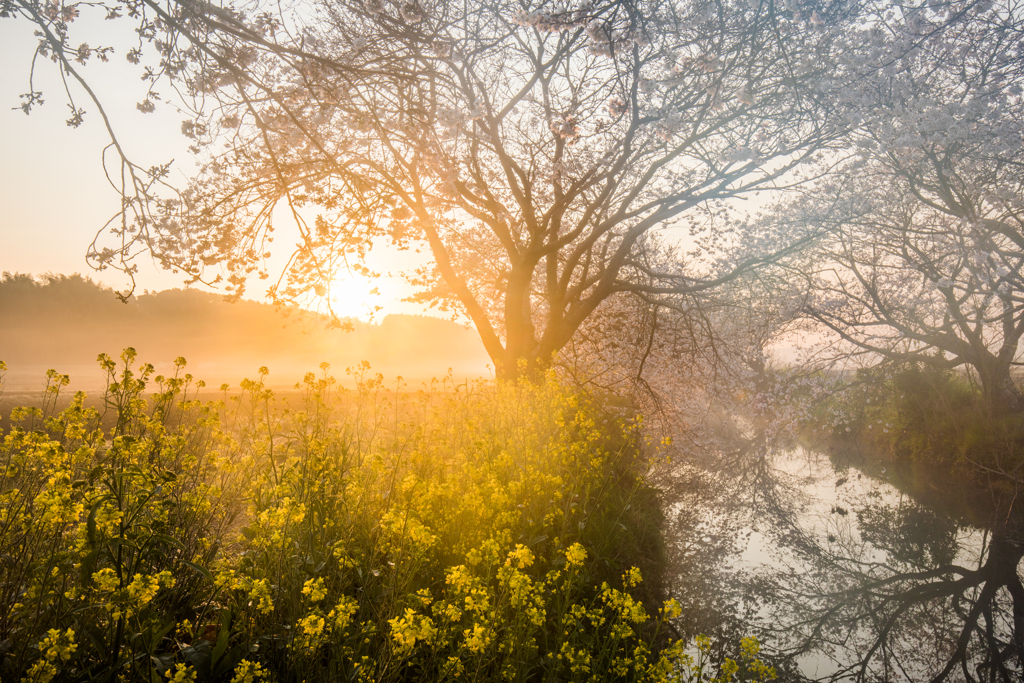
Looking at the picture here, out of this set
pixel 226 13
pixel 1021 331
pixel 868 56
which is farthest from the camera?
pixel 1021 331

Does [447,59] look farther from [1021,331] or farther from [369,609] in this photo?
[1021,331]

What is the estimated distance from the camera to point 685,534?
21.3 ft

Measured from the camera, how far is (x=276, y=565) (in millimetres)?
2525

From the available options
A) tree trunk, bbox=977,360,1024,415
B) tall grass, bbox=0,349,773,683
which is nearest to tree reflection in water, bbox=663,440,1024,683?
tall grass, bbox=0,349,773,683

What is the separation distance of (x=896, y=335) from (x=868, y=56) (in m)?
5.57

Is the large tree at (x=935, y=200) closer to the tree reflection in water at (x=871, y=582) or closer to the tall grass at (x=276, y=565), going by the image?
the tree reflection in water at (x=871, y=582)

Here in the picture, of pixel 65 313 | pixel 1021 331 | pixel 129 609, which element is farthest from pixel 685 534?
pixel 65 313

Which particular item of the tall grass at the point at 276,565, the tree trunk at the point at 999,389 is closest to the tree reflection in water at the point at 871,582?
the tall grass at the point at 276,565

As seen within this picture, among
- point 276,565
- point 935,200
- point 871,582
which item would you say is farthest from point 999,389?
point 276,565

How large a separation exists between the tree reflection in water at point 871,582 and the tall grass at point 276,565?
36.2 inches

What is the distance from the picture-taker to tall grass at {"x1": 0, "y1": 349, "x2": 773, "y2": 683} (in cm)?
191

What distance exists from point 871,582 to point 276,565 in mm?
6259

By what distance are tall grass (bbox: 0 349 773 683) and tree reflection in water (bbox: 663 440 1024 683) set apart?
92 cm

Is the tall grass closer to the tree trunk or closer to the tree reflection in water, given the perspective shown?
the tree reflection in water
